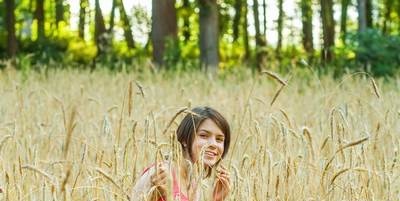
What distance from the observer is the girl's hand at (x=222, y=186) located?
3.22m

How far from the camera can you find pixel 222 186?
3262 millimetres

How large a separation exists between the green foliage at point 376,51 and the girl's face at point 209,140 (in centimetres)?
926

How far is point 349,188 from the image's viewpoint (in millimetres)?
3084

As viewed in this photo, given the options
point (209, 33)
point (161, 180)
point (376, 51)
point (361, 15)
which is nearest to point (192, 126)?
point (161, 180)

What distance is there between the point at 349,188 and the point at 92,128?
2.28m

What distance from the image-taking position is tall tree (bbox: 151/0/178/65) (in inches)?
606

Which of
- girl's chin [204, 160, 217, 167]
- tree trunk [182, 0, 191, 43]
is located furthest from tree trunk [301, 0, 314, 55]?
girl's chin [204, 160, 217, 167]

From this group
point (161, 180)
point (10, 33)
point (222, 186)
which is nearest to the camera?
point (161, 180)

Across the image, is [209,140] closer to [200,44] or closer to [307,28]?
[200,44]

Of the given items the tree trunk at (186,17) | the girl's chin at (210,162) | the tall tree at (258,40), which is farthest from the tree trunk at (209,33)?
the girl's chin at (210,162)

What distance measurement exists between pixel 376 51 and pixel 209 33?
9.64 ft

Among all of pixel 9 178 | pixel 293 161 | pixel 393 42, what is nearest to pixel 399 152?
pixel 293 161

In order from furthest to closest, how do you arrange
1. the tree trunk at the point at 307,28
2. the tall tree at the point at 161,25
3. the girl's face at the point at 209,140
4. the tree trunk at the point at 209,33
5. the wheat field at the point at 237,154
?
the tree trunk at the point at 307,28
the tall tree at the point at 161,25
the tree trunk at the point at 209,33
the girl's face at the point at 209,140
the wheat field at the point at 237,154

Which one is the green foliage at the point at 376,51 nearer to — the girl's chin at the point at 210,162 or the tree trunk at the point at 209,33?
the tree trunk at the point at 209,33
